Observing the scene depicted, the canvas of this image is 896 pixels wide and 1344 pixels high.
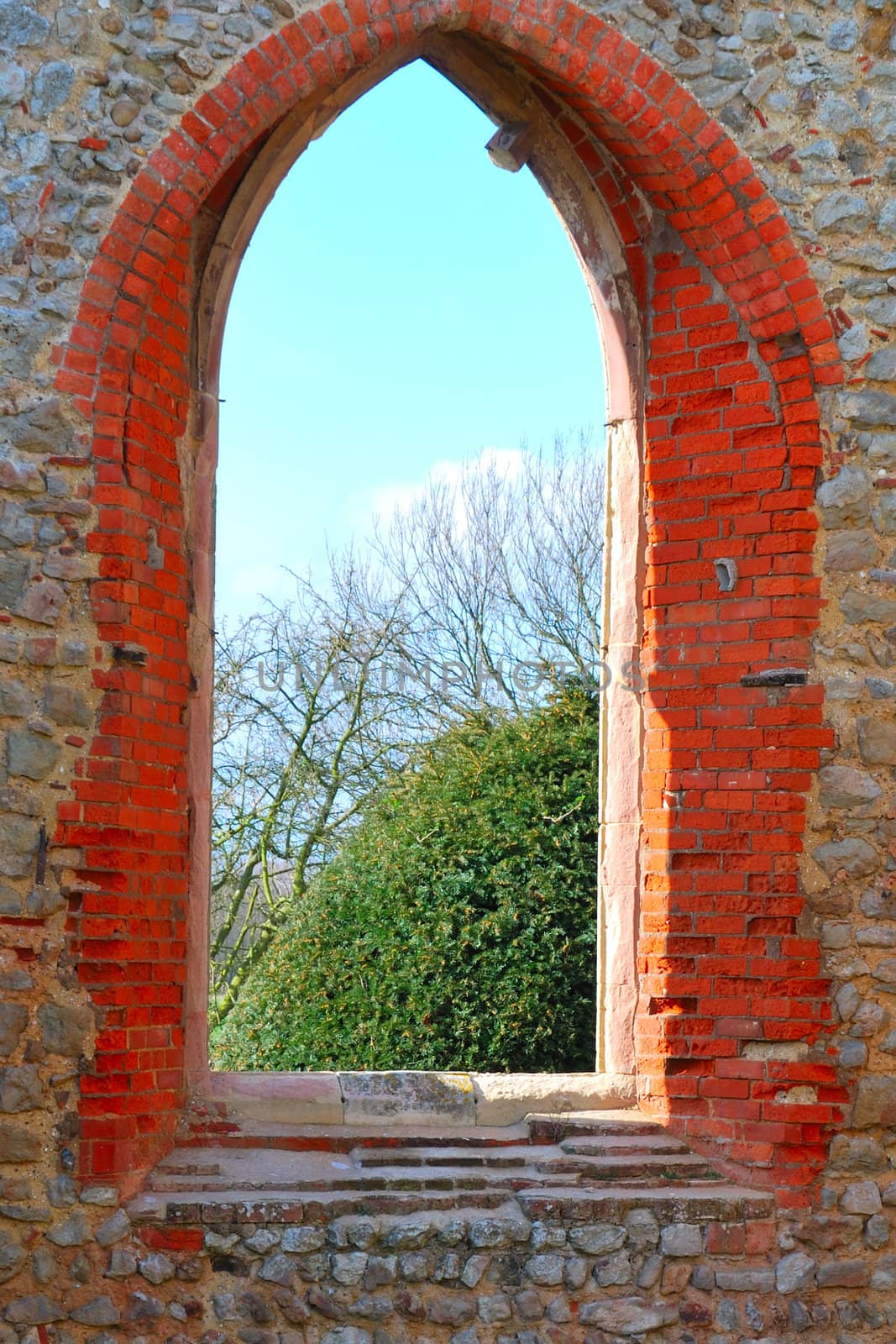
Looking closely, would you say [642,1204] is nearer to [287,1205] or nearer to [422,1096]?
[422,1096]

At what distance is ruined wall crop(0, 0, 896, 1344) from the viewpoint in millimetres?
4453

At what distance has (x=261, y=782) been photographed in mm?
10828

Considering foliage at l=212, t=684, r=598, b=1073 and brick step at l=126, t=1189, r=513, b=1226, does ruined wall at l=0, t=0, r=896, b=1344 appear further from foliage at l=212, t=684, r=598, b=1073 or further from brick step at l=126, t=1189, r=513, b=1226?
foliage at l=212, t=684, r=598, b=1073

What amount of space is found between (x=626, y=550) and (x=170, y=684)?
1.77 m

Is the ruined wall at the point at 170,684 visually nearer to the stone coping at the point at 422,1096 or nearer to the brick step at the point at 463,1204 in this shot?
the brick step at the point at 463,1204

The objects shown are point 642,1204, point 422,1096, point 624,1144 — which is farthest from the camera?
point 422,1096

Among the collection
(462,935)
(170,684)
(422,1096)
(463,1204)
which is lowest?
(463,1204)

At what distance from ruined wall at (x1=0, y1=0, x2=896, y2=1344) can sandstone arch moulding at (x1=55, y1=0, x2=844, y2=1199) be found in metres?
0.02

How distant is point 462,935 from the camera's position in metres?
6.52

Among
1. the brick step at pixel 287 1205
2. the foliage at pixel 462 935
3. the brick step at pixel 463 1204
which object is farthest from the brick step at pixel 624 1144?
the foliage at pixel 462 935

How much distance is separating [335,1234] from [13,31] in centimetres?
399

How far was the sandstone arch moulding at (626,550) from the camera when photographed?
4.66m

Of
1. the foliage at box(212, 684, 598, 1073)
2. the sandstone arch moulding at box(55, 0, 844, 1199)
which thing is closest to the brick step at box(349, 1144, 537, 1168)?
the sandstone arch moulding at box(55, 0, 844, 1199)

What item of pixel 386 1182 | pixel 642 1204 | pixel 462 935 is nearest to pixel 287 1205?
pixel 386 1182
